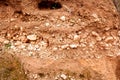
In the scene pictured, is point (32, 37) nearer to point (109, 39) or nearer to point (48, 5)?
point (48, 5)

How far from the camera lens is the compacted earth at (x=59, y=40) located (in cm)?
467

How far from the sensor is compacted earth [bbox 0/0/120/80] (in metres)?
4.67

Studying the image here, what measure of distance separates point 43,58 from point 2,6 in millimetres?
1496

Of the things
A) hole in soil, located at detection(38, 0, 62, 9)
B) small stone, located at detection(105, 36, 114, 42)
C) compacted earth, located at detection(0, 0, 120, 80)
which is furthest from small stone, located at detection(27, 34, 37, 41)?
small stone, located at detection(105, 36, 114, 42)

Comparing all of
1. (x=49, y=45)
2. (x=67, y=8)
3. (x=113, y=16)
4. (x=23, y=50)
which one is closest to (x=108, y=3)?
(x=113, y=16)

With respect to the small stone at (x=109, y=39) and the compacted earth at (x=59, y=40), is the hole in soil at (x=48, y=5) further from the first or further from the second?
the small stone at (x=109, y=39)

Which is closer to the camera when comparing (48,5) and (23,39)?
(23,39)

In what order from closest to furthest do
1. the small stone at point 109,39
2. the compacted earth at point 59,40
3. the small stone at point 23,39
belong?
the compacted earth at point 59,40 → the small stone at point 23,39 → the small stone at point 109,39

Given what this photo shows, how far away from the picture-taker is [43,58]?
484 centimetres

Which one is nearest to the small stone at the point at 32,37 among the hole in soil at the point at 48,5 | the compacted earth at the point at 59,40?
the compacted earth at the point at 59,40

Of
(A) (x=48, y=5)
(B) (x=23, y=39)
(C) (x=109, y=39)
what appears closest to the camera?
(B) (x=23, y=39)

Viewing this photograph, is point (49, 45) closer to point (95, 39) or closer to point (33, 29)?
point (33, 29)

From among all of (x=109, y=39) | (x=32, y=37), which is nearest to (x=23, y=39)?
(x=32, y=37)

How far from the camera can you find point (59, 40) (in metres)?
5.13
